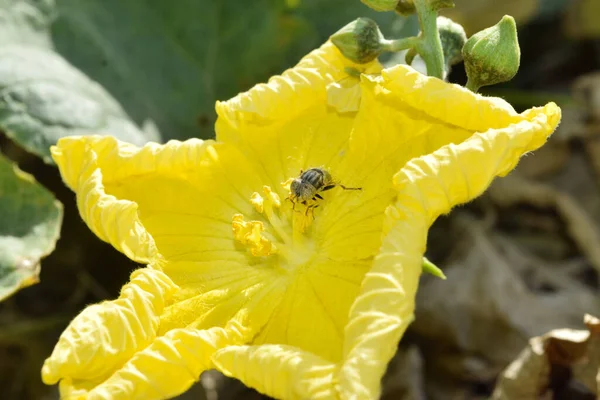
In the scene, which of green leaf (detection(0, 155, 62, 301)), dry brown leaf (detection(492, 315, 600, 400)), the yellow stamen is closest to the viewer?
the yellow stamen

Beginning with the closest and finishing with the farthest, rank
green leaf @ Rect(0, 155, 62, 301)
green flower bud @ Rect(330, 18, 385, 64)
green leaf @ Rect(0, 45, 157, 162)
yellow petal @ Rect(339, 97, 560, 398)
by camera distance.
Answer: yellow petal @ Rect(339, 97, 560, 398)
green flower bud @ Rect(330, 18, 385, 64)
green leaf @ Rect(0, 155, 62, 301)
green leaf @ Rect(0, 45, 157, 162)

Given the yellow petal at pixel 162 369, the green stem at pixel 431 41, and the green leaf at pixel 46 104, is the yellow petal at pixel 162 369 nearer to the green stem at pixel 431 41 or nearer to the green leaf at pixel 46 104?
the green stem at pixel 431 41

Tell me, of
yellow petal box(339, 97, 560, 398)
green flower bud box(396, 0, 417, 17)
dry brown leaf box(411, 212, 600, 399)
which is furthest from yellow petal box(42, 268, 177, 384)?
dry brown leaf box(411, 212, 600, 399)

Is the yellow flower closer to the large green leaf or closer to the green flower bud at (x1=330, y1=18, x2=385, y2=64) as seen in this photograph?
the green flower bud at (x1=330, y1=18, x2=385, y2=64)

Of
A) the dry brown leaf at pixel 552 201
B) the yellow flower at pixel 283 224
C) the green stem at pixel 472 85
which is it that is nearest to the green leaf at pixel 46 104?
the yellow flower at pixel 283 224

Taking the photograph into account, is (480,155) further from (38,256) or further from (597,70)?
(597,70)

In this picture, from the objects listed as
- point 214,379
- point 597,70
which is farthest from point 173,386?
point 597,70

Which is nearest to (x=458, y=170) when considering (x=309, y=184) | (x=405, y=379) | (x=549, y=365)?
(x=309, y=184)
